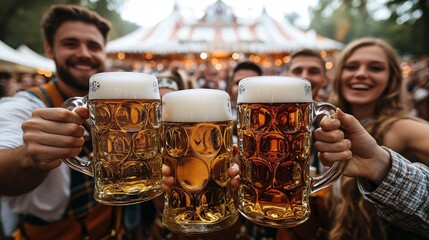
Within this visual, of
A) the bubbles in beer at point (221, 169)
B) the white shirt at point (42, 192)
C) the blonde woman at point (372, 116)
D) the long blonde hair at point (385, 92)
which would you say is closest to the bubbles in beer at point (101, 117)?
the bubbles in beer at point (221, 169)

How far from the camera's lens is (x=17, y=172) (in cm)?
81

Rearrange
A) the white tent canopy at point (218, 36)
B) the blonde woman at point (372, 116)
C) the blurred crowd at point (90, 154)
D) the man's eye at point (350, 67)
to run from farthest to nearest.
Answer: the white tent canopy at point (218, 36), the man's eye at point (350, 67), the blonde woman at point (372, 116), the blurred crowd at point (90, 154)

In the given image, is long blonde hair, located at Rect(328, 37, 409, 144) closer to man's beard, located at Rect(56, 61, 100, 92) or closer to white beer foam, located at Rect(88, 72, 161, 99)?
white beer foam, located at Rect(88, 72, 161, 99)

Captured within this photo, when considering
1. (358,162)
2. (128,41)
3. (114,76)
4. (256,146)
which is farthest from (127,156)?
(128,41)

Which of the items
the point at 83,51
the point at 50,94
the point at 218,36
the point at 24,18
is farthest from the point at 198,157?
the point at 24,18

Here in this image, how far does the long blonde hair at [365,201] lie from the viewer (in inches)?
45.0

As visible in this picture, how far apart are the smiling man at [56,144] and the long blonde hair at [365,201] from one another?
99 centimetres

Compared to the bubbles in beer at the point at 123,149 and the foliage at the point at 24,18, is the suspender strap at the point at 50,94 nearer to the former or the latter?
the bubbles in beer at the point at 123,149

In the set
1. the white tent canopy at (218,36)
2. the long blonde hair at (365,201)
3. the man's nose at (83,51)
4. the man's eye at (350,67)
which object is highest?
the white tent canopy at (218,36)

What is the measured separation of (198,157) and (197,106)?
134 mm

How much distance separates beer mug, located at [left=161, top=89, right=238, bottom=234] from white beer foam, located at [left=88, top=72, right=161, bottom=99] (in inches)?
2.8

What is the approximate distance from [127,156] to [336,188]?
41.0 inches

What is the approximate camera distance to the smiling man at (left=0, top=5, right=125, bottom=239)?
70cm

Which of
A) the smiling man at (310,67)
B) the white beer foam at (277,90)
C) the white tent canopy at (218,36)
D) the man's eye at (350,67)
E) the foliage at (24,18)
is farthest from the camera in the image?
the foliage at (24,18)
